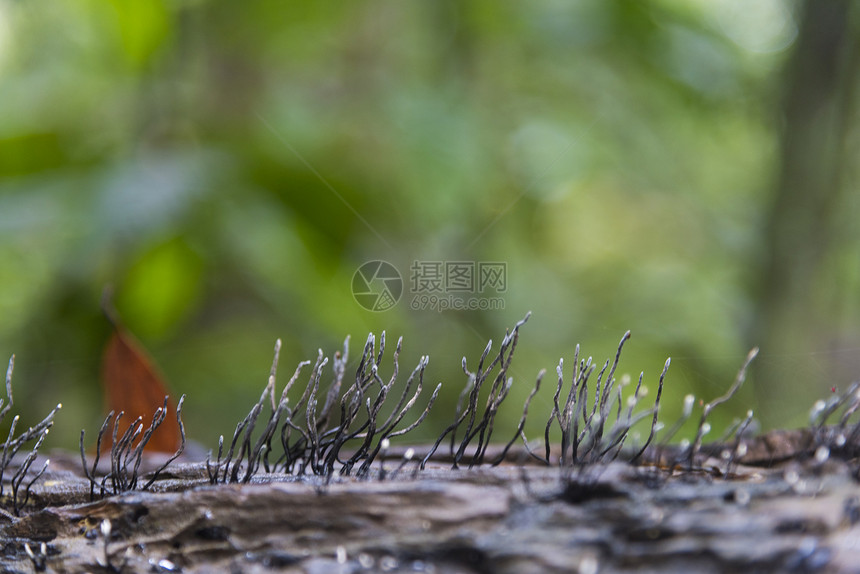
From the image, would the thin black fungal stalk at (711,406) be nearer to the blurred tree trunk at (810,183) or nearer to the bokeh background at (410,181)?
the bokeh background at (410,181)

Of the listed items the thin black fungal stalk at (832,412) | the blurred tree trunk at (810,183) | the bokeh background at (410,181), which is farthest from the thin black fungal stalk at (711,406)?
the blurred tree trunk at (810,183)

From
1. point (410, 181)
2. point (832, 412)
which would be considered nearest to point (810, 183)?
point (410, 181)

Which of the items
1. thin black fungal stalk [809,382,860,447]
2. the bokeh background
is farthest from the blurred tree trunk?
thin black fungal stalk [809,382,860,447]

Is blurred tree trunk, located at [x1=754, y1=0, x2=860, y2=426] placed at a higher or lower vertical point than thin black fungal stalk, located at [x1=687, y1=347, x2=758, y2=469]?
higher

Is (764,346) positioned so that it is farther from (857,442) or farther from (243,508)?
(243,508)

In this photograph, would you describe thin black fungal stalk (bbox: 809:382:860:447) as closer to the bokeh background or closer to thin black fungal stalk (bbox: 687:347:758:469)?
thin black fungal stalk (bbox: 687:347:758:469)

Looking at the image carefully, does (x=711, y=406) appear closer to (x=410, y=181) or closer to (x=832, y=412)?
(x=832, y=412)

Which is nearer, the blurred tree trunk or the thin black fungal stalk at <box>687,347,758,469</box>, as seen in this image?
the thin black fungal stalk at <box>687,347,758,469</box>

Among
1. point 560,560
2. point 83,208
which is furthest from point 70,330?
point 560,560
